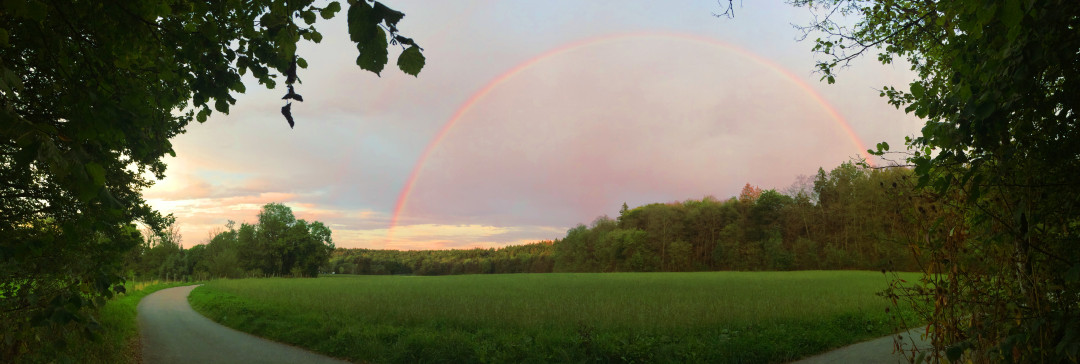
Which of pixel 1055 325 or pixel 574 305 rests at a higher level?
pixel 1055 325

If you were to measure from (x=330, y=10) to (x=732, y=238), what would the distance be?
270 ft

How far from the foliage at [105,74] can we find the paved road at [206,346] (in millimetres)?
3737

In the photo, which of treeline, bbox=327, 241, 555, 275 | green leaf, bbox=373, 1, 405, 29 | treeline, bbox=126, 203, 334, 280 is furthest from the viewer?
treeline, bbox=327, 241, 555, 275

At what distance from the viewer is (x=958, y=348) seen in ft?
10.1

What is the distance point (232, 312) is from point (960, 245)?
64.7 feet

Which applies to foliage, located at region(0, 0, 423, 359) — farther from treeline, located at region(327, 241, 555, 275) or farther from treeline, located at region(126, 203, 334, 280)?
treeline, located at region(327, 241, 555, 275)

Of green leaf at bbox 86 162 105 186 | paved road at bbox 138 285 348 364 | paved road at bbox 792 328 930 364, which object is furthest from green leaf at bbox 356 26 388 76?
paved road at bbox 792 328 930 364

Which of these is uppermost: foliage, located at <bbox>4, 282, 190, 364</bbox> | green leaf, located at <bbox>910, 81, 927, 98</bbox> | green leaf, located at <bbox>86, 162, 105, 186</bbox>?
green leaf, located at <bbox>910, 81, 927, 98</bbox>

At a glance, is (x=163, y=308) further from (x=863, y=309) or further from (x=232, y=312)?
(x=863, y=309)

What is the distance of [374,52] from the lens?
196cm

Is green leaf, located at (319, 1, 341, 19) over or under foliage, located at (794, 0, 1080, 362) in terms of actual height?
over

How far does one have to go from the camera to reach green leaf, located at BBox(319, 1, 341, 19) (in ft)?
8.84

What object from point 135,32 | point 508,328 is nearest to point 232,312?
point 508,328

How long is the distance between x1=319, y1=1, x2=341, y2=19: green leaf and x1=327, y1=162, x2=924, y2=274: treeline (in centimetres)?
4914
